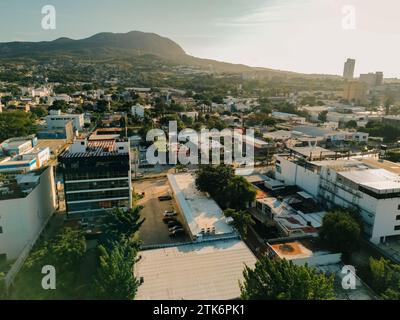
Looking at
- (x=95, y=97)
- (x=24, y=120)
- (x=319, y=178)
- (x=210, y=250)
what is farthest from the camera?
(x=95, y=97)

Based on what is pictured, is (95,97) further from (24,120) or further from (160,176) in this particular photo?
(160,176)

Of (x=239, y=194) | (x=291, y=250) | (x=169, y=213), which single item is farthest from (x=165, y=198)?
(x=291, y=250)

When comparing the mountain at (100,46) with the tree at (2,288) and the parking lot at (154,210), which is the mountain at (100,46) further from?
the tree at (2,288)

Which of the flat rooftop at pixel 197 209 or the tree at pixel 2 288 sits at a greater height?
the flat rooftop at pixel 197 209

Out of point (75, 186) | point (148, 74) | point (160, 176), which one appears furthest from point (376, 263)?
point (148, 74)

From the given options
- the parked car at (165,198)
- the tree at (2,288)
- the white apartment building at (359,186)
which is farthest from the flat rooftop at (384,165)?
the tree at (2,288)

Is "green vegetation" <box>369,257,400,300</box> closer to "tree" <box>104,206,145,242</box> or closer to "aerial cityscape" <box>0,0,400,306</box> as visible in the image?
"aerial cityscape" <box>0,0,400,306</box>

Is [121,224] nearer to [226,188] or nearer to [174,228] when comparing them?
[174,228]
